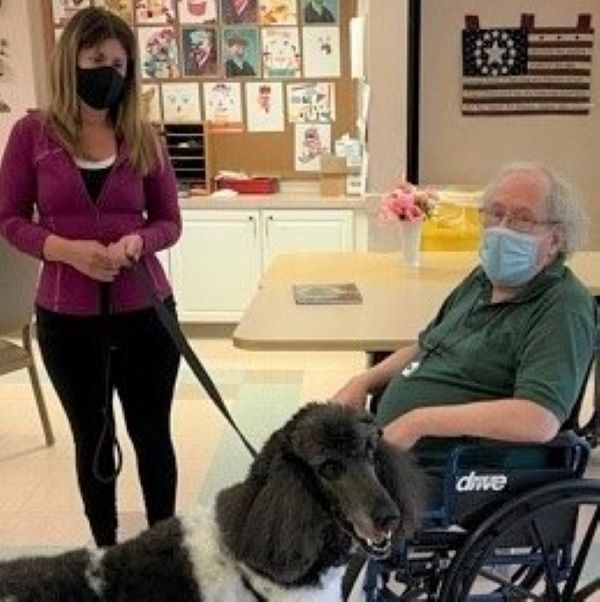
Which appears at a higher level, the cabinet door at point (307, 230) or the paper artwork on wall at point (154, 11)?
the paper artwork on wall at point (154, 11)

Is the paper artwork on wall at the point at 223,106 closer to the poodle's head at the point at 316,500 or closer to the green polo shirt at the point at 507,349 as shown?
the green polo shirt at the point at 507,349

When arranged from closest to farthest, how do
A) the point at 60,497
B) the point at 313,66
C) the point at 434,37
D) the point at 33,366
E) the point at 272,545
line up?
the point at 272,545 < the point at 60,497 < the point at 33,366 < the point at 434,37 < the point at 313,66

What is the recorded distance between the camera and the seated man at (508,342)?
1.52 meters

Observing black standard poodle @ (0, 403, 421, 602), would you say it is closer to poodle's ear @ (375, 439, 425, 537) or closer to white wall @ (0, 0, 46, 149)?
poodle's ear @ (375, 439, 425, 537)

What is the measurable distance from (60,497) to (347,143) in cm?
250

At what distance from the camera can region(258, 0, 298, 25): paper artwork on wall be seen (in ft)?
14.8

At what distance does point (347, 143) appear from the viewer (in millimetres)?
4547

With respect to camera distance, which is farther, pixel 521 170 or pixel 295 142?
pixel 295 142

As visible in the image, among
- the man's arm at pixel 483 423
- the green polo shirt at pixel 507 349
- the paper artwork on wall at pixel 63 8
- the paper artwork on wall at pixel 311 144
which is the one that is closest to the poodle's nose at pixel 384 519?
the man's arm at pixel 483 423

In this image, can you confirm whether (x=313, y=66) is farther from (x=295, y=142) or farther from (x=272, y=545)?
(x=272, y=545)

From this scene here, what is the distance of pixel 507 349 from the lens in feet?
5.38

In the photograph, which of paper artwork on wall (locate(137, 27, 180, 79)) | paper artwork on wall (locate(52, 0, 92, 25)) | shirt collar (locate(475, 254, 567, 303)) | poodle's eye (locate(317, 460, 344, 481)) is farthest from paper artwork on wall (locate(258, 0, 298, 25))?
poodle's eye (locate(317, 460, 344, 481))

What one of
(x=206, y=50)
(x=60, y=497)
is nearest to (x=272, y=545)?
(x=60, y=497)

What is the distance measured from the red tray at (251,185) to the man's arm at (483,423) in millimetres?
3122
